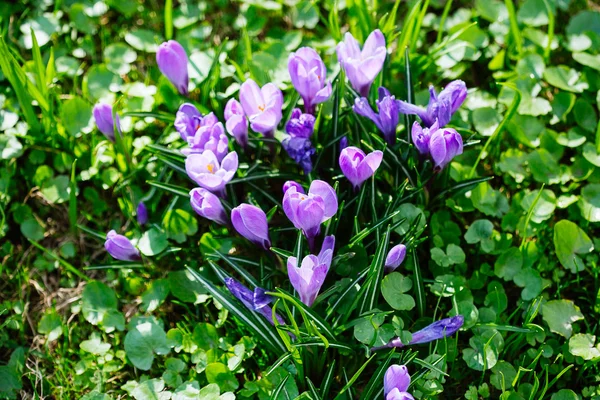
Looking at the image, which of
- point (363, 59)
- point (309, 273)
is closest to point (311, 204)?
point (309, 273)

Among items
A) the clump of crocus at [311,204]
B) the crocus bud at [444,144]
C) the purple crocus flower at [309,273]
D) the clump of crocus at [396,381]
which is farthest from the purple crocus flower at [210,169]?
the clump of crocus at [396,381]

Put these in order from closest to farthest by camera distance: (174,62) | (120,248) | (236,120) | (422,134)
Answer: (422,134)
(236,120)
(120,248)
(174,62)

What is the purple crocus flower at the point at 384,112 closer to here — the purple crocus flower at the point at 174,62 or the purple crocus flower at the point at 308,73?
the purple crocus flower at the point at 308,73

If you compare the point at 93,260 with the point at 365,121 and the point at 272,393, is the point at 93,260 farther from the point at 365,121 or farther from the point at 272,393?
the point at 365,121

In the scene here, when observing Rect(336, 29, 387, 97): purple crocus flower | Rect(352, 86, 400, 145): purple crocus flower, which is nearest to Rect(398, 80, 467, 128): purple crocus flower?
Rect(352, 86, 400, 145): purple crocus flower

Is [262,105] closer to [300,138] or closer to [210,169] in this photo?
[300,138]

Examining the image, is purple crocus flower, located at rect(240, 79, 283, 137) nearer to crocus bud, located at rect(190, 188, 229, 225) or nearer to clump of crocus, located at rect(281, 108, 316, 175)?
clump of crocus, located at rect(281, 108, 316, 175)

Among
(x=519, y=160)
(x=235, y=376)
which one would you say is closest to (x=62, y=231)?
(x=235, y=376)
